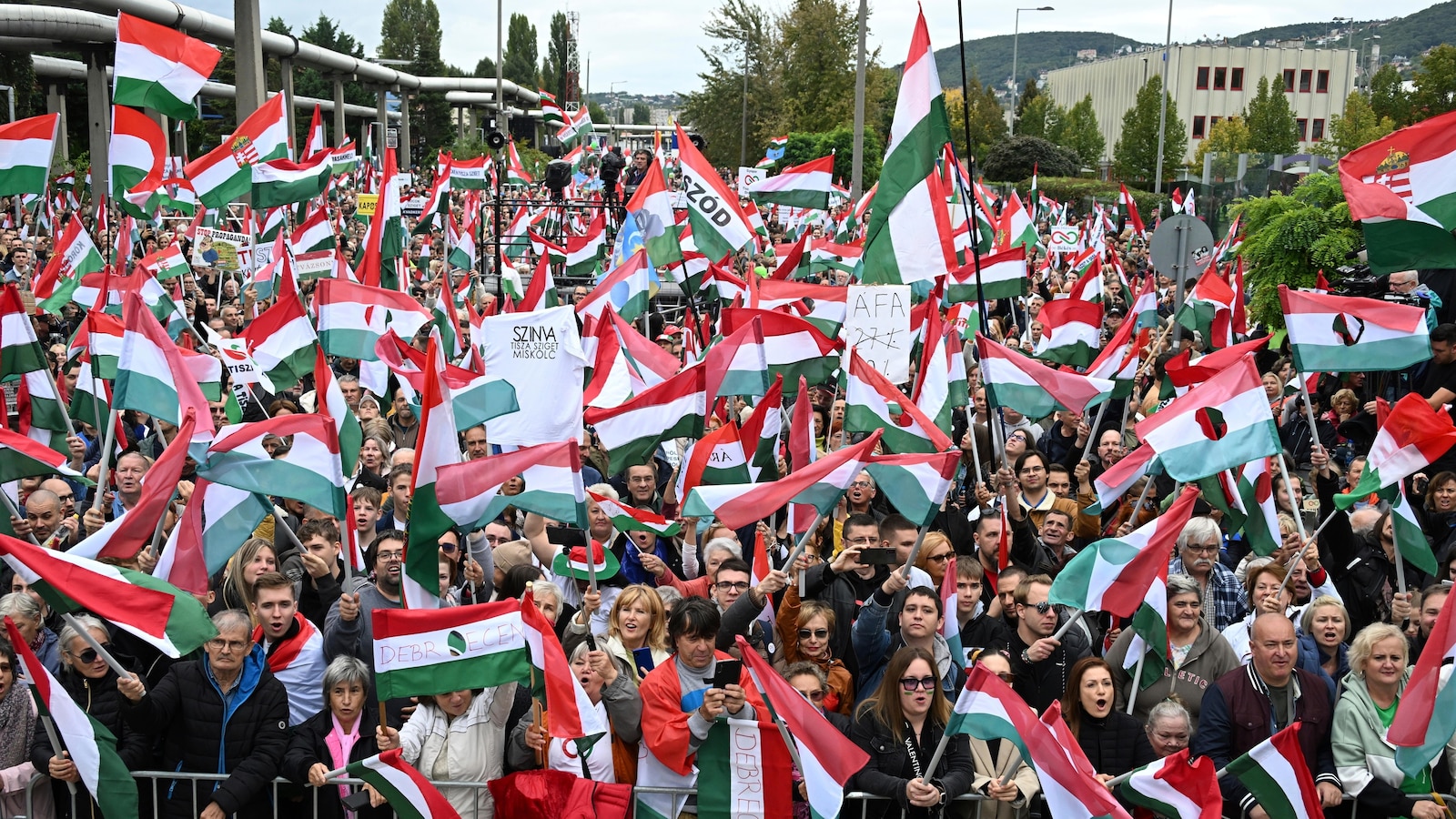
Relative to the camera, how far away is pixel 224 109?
7362 cm

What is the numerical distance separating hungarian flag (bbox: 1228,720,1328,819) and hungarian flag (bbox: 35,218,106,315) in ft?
36.7

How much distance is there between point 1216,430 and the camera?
8297 mm

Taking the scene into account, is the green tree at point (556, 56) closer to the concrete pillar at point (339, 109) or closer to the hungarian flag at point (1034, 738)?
the concrete pillar at point (339, 109)

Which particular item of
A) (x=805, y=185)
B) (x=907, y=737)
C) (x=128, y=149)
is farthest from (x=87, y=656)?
(x=805, y=185)

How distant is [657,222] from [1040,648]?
25.9 feet

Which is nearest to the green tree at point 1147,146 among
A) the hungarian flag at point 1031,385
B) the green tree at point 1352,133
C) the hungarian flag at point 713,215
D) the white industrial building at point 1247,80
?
the green tree at point 1352,133

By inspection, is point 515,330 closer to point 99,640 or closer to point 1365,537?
point 99,640

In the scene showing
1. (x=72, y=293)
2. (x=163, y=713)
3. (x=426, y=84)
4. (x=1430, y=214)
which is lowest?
(x=163, y=713)

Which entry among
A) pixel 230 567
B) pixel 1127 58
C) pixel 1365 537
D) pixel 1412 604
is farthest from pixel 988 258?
pixel 1127 58

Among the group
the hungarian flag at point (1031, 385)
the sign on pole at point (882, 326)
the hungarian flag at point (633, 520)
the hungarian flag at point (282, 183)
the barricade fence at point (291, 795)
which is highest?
the hungarian flag at point (282, 183)

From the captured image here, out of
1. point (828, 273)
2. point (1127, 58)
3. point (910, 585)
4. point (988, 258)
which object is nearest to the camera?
point (910, 585)

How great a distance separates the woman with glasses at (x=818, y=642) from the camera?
22.0 feet

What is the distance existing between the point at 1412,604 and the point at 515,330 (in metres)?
5.02

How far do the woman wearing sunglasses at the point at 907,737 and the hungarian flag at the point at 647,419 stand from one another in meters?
2.99
